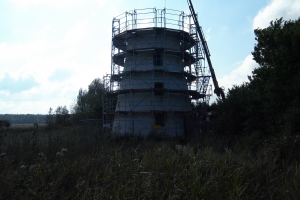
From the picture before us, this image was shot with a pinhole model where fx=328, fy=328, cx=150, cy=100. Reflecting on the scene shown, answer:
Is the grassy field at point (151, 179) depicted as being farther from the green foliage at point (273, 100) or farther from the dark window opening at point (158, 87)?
the dark window opening at point (158, 87)

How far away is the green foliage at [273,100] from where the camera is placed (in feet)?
59.0

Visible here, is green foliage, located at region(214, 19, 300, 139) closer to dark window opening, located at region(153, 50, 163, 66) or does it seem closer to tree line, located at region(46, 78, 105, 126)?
dark window opening, located at region(153, 50, 163, 66)

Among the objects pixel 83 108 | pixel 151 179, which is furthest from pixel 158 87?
pixel 83 108

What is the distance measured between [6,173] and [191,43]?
25898 millimetres

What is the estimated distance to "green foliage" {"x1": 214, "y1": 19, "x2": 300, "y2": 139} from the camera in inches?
708

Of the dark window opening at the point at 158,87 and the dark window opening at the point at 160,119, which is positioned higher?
the dark window opening at the point at 158,87

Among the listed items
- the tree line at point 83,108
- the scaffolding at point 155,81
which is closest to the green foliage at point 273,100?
the scaffolding at point 155,81

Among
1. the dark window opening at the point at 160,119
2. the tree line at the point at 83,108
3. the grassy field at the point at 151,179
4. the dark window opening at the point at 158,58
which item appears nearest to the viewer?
the grassy field at the point at 151,179

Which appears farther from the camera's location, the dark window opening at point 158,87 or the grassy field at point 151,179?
the dark window opening at point 158,87

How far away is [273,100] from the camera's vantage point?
63.2ft

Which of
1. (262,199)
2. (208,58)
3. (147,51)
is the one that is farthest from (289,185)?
(208,58)

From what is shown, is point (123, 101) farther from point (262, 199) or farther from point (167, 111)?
point (262, 199)

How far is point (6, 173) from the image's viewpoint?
19.4 feet

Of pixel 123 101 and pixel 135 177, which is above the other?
pixel 123 101
